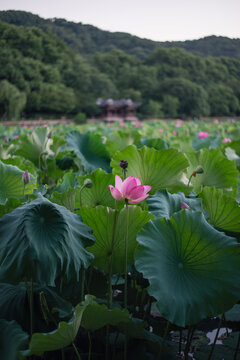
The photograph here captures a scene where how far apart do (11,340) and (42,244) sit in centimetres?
13

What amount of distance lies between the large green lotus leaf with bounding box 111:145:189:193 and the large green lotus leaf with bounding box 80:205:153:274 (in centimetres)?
30

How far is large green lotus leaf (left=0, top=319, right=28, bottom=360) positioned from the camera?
1.51 ft

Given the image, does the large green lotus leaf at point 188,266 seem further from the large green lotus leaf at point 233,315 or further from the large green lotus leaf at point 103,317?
the large green lotus leaf at point 233,315

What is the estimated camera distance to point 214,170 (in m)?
1.12

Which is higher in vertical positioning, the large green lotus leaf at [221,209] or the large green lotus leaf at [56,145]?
the large green lotus leaf at [56,145]

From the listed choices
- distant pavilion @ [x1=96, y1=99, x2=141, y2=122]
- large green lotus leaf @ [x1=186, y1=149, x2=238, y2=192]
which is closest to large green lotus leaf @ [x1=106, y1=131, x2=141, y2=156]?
large green lotus leaf @ [x1=186, y1=149, x2=238, y2=192]

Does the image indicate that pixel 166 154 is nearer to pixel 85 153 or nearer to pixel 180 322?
pixel 180 322

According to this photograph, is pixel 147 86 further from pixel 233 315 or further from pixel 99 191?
pixel 99 191

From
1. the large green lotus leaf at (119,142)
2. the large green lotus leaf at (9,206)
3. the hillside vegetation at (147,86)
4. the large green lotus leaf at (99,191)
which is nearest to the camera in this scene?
the large green lotus leaf at (9,206)

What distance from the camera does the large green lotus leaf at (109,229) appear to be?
624mm

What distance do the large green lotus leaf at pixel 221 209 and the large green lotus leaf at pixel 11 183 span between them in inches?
16.1

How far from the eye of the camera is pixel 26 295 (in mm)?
612

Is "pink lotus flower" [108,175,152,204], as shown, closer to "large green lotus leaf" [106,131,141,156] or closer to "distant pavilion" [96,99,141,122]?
"large green lotus leaf" [106,131,141,156]

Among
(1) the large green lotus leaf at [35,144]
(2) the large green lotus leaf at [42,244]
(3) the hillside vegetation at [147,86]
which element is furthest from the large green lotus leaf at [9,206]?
(3) the hillside vegetation at [147,86]
